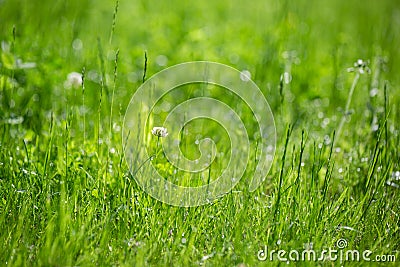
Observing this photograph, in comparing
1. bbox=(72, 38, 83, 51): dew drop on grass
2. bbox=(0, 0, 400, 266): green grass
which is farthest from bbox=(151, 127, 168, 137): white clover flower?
bbox=(72, 38, 83, 51): dew drop on grass

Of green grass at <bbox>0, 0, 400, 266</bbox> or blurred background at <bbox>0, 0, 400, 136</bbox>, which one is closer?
green grass at <bbox>0, 0, 400, 266</bbox>

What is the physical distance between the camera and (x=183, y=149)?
9.71 ft

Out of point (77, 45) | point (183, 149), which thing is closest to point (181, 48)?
point (77, 45)

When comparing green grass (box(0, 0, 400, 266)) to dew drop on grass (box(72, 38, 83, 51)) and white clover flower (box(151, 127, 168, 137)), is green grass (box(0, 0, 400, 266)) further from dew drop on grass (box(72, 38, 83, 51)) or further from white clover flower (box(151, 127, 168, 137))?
white clover flower (box(151, 127, 168, 137))

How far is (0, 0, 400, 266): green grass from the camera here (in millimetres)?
2041

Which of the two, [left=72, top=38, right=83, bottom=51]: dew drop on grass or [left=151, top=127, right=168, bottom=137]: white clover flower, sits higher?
[left=72, top=38, right=83, bottom=51]: dew drop on grass

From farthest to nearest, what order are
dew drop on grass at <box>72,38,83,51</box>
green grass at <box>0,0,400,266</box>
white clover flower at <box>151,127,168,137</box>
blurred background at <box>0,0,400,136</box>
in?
dew drop on grass at <box>72,38,83,51</box> → blurred background at <box>0,0,400,136</box> → white clover flower at <box>151,127,168,137</box> → green grass at <box>0,0,400,266</box>

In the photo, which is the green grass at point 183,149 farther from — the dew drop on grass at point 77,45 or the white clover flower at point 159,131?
the white clover flower at point 159,131

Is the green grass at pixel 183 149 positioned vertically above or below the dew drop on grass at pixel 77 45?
below

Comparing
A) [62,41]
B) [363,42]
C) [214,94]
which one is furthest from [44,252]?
[363,42]

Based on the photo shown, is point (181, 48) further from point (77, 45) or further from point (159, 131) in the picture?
point (159, 131)

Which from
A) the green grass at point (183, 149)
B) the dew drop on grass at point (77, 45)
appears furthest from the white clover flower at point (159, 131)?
the dew drop on grass at point (77, 45)

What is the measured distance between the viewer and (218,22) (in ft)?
17.6

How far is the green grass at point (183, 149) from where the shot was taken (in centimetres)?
204
